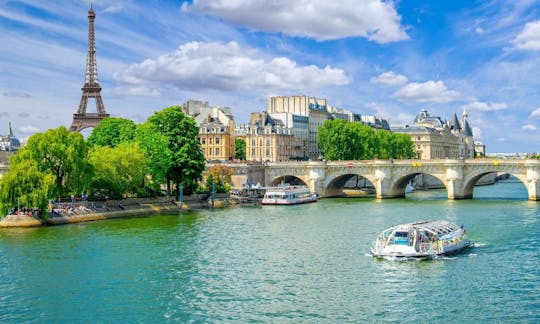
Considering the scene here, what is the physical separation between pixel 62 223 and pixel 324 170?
38.1 m

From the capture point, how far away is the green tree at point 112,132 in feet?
222

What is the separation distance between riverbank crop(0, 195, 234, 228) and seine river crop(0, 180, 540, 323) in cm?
163

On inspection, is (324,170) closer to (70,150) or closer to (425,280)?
(70,150)

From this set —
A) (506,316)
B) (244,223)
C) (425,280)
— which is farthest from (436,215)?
(506,316)

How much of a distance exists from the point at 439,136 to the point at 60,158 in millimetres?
104866

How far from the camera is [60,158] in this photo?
48906 mm

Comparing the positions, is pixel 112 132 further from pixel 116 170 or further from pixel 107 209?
pixel 107 209

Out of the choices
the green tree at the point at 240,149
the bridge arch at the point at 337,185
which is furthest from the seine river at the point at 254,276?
the green tree at the point at 240,149

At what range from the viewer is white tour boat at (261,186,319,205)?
68188 millimetres

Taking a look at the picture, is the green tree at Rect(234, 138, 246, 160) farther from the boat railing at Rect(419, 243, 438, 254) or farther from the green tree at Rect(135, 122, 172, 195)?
the boat railing at Rect(419, 243, 438, 254)

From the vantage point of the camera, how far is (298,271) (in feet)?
101

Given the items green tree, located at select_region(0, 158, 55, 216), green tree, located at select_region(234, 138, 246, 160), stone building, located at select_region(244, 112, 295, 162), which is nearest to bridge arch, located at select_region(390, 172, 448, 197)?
stone building, located at select_region(244, 112, 295, 162)

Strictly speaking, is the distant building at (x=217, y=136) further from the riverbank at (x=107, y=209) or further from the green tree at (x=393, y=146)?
the riverbank at (x=107, y=209)

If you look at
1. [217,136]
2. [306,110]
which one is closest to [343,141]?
[217,136]
